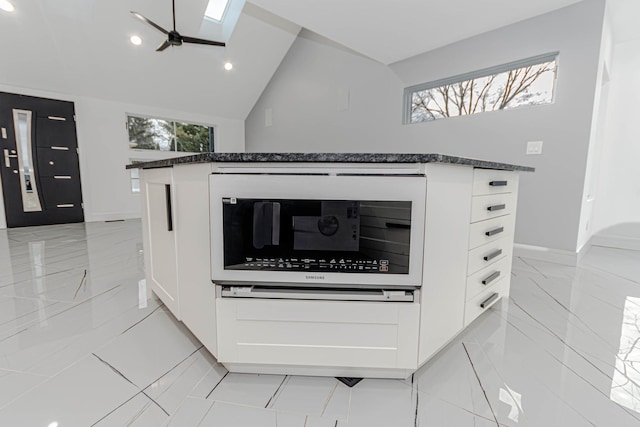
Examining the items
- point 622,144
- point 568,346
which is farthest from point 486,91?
point 568,346

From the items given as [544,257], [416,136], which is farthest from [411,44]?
[544,257]

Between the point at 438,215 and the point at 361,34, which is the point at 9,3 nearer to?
the point at 361,34

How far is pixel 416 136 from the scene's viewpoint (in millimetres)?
3770

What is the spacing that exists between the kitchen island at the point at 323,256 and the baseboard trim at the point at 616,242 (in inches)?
149

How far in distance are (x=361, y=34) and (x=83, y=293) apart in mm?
3577

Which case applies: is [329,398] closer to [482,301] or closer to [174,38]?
[482,301]

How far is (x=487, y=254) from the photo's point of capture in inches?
55.4

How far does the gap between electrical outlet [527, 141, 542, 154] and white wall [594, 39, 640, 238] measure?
1.33 meters

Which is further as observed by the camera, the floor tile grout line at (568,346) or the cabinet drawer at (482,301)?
the cabinet drawer at (482,301)

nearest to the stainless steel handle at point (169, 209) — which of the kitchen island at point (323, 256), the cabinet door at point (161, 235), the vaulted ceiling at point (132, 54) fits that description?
the cabinet door at point (161, 235)

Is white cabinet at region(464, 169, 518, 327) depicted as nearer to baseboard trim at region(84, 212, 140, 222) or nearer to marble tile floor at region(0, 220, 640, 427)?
marble tile floor at region(0, 220, 640, 427)

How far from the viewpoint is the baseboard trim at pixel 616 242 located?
3283mm

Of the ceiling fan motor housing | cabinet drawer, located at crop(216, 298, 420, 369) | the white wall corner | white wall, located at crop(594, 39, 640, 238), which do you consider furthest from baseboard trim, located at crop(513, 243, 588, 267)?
the ceiling fan motor housing

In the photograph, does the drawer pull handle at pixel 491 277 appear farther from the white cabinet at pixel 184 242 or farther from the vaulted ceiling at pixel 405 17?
the vaulted ceiling at pixel 405 17
